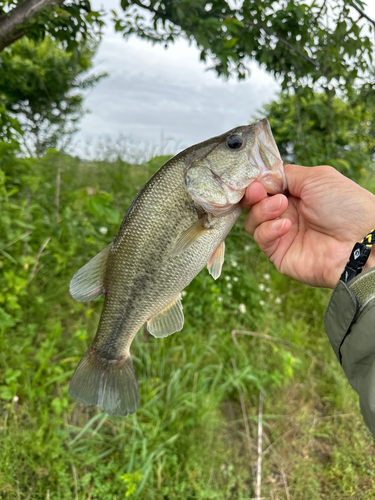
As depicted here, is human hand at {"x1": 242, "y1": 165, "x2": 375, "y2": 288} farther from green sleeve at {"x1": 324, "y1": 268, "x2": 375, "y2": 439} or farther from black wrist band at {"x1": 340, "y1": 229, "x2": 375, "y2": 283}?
green sleeve at {"x1": 324, "y1": 268, "x2": 375, "y2": 439}

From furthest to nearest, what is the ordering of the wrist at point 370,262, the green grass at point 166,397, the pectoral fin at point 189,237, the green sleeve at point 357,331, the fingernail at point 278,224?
the green grass at point 166,397
the fingernail at point 278,224
the wrist at point 370,262
the pectoral fin at point 189,237
the green sleeve at point 357,331

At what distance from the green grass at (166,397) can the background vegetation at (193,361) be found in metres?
0.01

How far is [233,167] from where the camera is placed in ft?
4.93

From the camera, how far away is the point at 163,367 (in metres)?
2.97

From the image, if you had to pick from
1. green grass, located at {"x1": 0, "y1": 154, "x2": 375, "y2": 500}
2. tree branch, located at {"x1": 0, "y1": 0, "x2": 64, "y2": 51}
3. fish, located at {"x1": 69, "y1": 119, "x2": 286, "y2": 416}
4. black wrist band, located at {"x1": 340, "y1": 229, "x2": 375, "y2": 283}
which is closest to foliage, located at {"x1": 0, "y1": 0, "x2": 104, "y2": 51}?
tree branch, located at {"x1": 0, "y1": 0, "x2": 64, "y2": 51}

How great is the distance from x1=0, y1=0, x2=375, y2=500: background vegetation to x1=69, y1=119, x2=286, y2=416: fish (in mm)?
860

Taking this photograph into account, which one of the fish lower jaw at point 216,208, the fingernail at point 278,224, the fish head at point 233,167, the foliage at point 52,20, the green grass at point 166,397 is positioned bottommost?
the green grass at point 166,397

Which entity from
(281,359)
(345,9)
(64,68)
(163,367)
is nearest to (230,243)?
(281,359)

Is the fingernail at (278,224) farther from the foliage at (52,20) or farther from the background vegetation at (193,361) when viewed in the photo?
the foliage at (52,20)

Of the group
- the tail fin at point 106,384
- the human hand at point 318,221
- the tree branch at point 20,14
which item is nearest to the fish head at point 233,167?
the human hand at point 318,221

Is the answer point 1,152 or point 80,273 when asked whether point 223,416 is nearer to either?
point 80,273

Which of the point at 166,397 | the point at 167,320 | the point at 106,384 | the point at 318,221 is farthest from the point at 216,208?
the point at 166,397

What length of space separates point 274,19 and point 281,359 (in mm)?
3036

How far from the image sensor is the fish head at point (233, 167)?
4.81 ft
